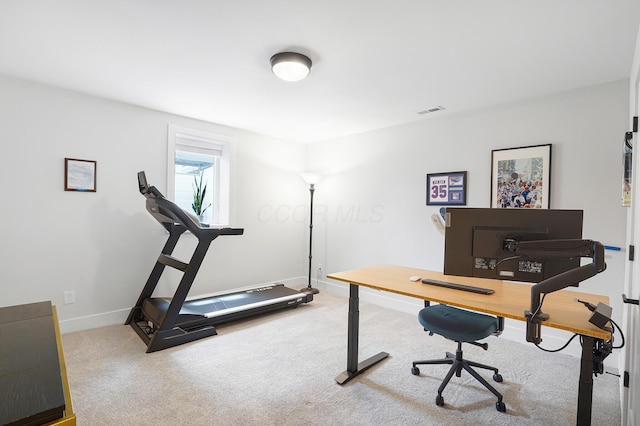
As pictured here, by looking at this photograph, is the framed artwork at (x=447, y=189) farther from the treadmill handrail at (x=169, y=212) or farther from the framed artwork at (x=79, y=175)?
the framed artwork at (x=79, y=175)

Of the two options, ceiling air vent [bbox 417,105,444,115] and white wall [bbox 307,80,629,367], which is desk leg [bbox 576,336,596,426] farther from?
ceiling air vent [bbox 417,105,444,115]

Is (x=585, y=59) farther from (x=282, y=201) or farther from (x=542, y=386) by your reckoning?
(x=282, y=201)

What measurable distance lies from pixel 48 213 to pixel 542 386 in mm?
4351

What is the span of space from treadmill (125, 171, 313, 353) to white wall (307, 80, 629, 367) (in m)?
1.55

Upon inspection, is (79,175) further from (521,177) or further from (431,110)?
(521,177)

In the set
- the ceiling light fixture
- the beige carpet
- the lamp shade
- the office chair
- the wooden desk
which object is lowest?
the beige carpet

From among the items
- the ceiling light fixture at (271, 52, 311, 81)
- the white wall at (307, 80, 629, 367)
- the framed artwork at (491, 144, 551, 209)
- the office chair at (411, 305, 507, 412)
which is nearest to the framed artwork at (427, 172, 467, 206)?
the white wall at (307, 80, 629, 367)

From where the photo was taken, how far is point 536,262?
1.57 metres

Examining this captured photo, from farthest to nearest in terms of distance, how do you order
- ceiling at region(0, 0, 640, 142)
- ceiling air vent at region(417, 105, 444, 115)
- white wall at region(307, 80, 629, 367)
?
ceiling air vent at region(417, 105, 444, 115), white wall at region(307, 80, 629, 367), ceiling at region(0, 0, 640, 142)

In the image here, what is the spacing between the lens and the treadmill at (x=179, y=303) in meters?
2.80

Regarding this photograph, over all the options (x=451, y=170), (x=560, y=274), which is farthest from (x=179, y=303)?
(x=451, y=170)

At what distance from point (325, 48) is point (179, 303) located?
2.45m

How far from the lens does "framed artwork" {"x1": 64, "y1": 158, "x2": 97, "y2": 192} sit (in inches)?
117

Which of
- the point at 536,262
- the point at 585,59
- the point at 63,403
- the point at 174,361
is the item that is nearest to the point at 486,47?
the point at 585,59
